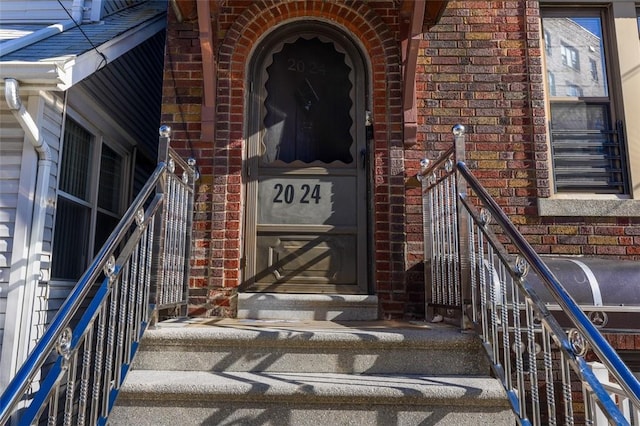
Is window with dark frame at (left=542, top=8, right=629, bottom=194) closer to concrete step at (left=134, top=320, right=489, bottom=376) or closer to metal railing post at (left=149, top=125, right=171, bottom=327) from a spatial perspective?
concrete step at (left=134, top=320, right=489, bottom=376)

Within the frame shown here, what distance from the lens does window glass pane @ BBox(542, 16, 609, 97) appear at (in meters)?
4.15

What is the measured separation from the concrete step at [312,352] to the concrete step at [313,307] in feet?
3.33

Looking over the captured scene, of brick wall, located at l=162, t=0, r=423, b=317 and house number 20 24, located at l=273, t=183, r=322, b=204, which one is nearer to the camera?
brick wall, located at l=162, t=0, r=423, b=317

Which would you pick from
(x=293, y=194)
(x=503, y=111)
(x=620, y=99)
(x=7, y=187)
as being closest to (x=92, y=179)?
(x=7, y=187)

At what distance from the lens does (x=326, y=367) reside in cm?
262

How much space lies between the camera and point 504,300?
239cm

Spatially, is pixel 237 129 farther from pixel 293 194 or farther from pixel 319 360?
pixel 319 360

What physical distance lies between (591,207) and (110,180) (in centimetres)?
460

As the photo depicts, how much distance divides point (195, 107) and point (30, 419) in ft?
9.17

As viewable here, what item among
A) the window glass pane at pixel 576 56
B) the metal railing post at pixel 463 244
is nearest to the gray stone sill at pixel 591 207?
the window glass pane at pixel 576 56

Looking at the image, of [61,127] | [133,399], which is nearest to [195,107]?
[61,127]

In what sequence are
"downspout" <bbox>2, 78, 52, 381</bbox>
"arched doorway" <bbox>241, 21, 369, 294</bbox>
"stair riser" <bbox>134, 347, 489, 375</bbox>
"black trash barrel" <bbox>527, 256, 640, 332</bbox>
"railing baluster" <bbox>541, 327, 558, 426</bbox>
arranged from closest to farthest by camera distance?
"railing baluster" <bbox>541, 327, 558, 426</bbox>, "stair riser" <bbox>134, 347, 489, 375</bbox>, "black trash barrel" <bbox>527, 256, 640, 332</bbox>, "downspout" <bbox>2, 78, 52, 381</bbox>, "arched doorway" <bbox>241, 21, 369, 294</bbox>

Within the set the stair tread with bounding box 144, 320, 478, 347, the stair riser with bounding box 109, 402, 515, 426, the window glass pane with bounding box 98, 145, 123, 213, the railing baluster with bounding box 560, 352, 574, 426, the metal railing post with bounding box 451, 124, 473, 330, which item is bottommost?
the stair riser with bounding box 109, 402, 515, 426

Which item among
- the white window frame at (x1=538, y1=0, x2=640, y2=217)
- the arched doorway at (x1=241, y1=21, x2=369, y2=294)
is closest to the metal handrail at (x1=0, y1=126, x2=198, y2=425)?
the arched doorway at (x1=241, y1=21, x2=369, y2=294)
